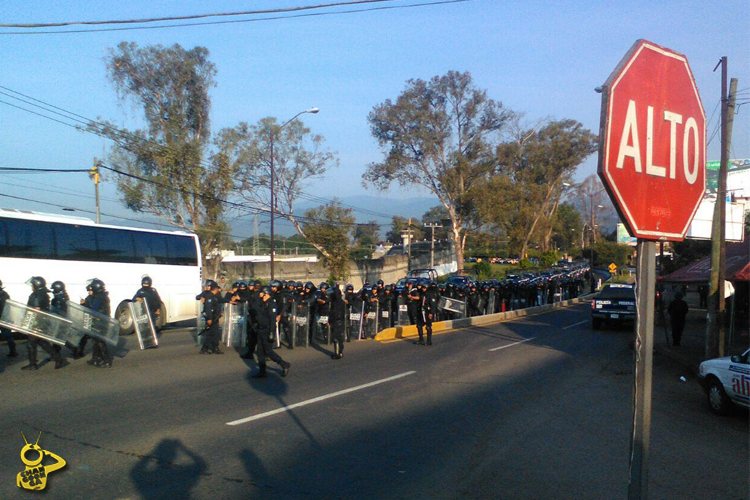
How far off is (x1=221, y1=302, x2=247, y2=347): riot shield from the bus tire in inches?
171

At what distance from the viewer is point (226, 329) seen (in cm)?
1608

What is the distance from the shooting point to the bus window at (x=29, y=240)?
1619 centimetres

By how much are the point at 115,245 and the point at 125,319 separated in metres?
2.42

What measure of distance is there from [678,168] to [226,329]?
47.4ft

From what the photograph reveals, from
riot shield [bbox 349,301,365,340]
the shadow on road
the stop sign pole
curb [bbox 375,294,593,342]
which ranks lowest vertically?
curb [bbox 375,294,593,342]

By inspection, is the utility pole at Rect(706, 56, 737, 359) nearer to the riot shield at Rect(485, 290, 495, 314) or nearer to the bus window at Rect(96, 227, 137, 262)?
the riot shield at Rect(485, 290, 495, 314)

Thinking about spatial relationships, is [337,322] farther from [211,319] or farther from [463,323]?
[463,323]

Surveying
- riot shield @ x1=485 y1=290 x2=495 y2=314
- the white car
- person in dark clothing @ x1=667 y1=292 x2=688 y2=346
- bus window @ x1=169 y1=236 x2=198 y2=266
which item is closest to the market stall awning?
person in dark clothing @ x1=667 y1=292 x2=688 y2=346

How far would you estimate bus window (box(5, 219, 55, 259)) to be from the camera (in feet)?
53.1

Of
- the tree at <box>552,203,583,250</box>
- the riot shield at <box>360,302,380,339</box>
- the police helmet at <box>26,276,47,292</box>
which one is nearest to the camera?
the police helmet at <box>26,276,47,292</box>

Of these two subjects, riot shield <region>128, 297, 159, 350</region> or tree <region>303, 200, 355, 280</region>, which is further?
tree <region>303, 200, 355, 280</region>

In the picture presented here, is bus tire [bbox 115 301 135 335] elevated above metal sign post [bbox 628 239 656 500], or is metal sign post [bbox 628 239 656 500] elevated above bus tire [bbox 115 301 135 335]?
metal sign post [bbox 628 239 656 500]

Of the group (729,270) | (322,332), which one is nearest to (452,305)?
(322,332)

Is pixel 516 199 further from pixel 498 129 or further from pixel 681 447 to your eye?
pixel 681 447
